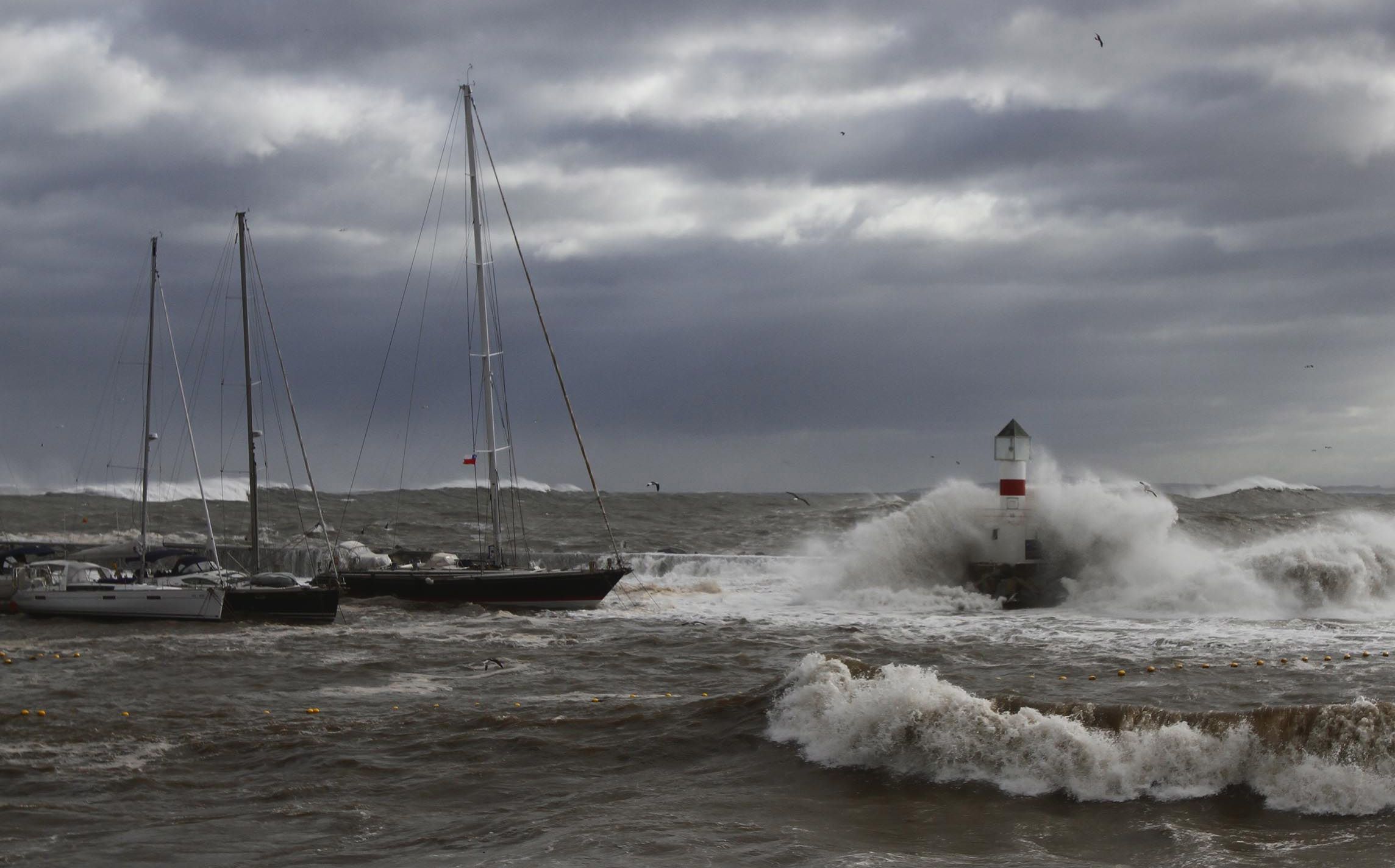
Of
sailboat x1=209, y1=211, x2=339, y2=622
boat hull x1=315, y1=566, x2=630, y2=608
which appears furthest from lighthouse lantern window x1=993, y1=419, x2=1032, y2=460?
sailboat x1=209, y1=211, x2=339, y2=622

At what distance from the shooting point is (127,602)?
1097 inches

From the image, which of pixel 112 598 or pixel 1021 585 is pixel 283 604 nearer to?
pixel 112 598

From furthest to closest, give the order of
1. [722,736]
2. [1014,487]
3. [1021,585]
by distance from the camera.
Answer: [1014,487] → [1021,585] → [722,736]

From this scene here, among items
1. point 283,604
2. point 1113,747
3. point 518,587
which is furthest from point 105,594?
point 1113,747

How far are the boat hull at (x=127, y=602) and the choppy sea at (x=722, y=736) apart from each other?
0.61m

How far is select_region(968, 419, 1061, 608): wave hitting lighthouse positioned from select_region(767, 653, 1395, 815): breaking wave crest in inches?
747

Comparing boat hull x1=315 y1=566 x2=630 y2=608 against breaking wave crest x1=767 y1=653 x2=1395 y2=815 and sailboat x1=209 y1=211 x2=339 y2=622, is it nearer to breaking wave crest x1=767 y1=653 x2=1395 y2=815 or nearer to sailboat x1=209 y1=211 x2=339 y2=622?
sailboat x1=209 y1=211 x2=339 y2=622

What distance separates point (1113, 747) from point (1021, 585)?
2038 cm

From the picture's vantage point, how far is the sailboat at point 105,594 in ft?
90.1

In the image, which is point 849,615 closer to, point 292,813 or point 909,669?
point 909,669

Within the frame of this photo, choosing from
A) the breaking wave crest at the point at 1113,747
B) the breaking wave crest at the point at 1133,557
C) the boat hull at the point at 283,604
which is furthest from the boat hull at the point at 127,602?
the breaking wave crest at the point at 1113,747

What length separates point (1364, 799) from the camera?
10.4 meters

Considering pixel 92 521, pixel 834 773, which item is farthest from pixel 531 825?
pixel 92 521

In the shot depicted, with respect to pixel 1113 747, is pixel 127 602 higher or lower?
higher
